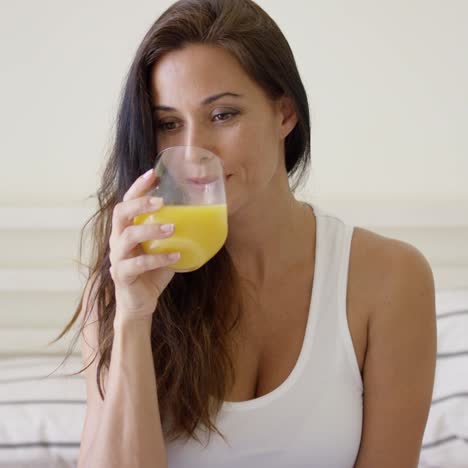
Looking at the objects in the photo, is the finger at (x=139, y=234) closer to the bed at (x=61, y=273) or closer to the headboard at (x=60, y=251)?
the bed at (x=61, y=273)

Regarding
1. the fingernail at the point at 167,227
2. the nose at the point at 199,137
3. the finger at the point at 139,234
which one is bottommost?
the finger at the point at 139,234

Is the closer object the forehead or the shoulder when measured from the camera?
the forehead

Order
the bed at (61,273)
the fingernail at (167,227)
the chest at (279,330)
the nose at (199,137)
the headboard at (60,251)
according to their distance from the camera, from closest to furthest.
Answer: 1. the fingernail at (167,227)
2. the nose at (199,137)
3. the chest at (279,330)
4. the bed at (61,273)
5. the headboard at (60,251)

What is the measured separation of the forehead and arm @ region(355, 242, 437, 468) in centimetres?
40

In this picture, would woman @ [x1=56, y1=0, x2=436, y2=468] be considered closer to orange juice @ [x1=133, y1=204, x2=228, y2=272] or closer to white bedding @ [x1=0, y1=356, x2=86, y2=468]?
orange juice @ [x1=133, y1=204, x2=228, y2=272]

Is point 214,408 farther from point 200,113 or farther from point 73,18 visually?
point 73,18

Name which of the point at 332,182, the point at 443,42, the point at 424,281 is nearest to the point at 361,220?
the point at 332,182

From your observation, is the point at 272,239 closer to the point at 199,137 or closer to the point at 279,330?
the point at 279,330

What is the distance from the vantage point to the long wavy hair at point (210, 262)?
1098mm

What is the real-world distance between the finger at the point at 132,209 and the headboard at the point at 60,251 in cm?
96

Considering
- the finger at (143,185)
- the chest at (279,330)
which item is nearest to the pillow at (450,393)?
the chest at (279,330)

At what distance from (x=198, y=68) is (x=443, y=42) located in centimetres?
110

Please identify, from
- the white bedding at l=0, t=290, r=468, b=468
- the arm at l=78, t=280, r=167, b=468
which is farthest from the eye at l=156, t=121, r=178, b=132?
the white bedding at l=0, t=290, r=468, b=468

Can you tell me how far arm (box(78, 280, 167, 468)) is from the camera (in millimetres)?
1099
